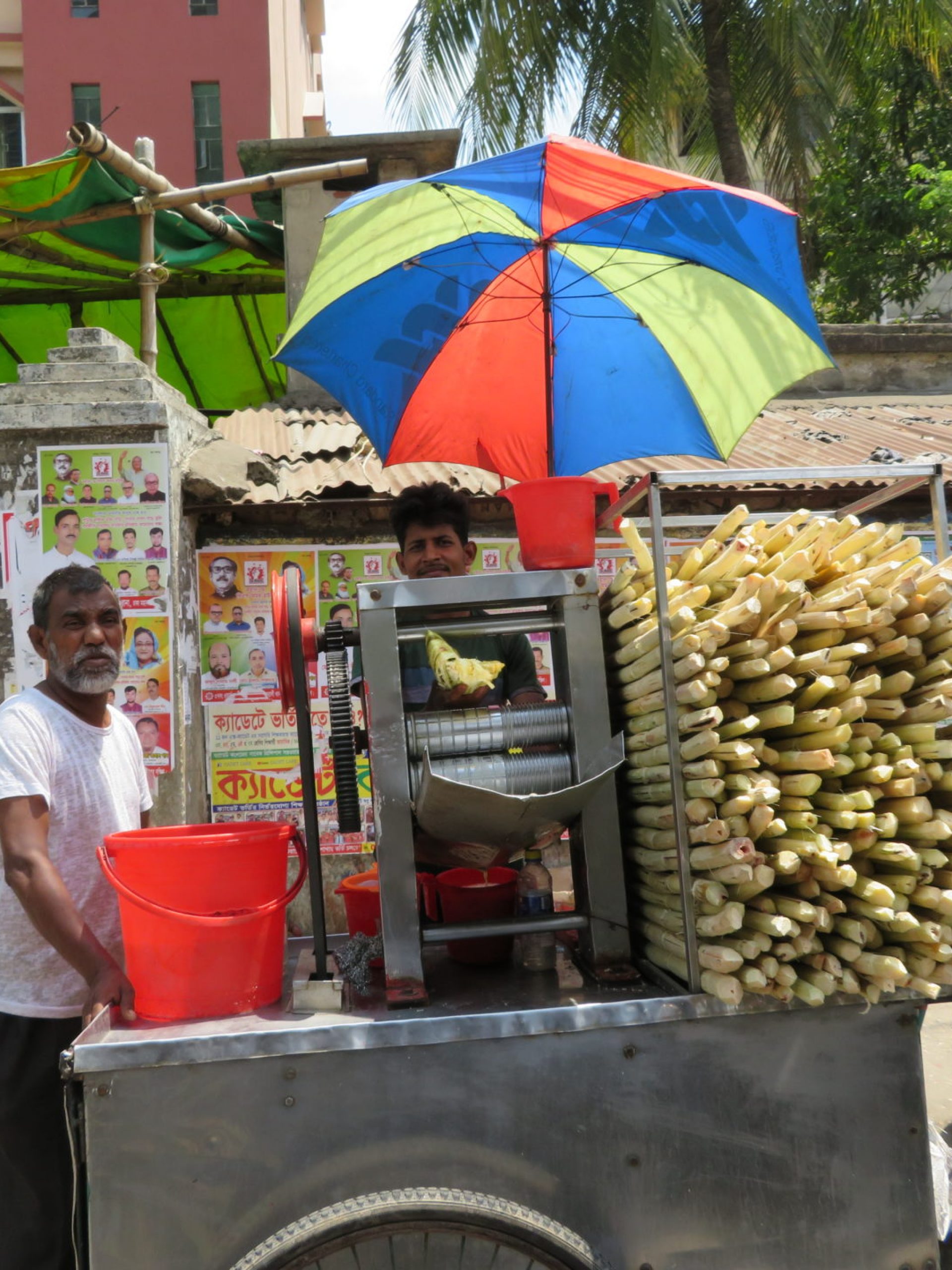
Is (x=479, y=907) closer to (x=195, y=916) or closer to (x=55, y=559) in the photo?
(x=195, y=916)

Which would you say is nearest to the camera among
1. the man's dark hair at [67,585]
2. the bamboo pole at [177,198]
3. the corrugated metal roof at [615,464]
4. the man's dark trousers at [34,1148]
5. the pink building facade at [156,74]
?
the man's dark trousers at [34,1148]

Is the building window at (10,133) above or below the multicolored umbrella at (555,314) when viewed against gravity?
above

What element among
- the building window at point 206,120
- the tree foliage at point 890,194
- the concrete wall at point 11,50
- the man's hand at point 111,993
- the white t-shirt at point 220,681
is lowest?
the man's hand at point 111,993

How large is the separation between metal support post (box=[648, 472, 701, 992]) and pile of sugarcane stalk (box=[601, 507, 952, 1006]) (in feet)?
0.04

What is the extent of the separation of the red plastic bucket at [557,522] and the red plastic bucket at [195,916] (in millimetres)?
800

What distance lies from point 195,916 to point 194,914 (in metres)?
0.05

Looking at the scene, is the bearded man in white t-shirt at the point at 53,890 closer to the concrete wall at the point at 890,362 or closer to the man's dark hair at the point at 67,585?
the man's dark hair at the point at 67,585

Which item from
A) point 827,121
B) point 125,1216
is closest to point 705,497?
point 125,1216

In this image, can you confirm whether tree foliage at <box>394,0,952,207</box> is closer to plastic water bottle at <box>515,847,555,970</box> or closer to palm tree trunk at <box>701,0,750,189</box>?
palm tree trunk at <box>701,0,750,189</box>

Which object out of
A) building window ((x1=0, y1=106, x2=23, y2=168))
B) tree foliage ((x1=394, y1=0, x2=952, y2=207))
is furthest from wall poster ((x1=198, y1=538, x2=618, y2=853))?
building window ((x1=0, y1=106, x2=23, y2=168))

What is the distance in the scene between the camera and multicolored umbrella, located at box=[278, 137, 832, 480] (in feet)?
9.87

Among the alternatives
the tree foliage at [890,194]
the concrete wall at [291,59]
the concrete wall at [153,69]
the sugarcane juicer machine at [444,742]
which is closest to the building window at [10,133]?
the concrete wall at [153,69]

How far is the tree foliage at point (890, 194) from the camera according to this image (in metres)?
12.7

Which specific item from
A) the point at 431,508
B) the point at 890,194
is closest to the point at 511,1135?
the point at 431,508
